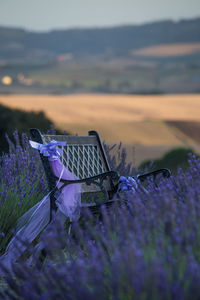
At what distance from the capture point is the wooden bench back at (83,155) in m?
4.00

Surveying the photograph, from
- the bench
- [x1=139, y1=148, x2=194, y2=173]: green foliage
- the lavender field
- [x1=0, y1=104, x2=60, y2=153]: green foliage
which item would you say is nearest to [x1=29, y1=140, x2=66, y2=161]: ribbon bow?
the bench

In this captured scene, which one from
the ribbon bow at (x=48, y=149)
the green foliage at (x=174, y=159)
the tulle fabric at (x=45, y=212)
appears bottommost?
the tulle fabric at (x=45, y=212)

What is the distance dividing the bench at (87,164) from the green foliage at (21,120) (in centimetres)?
624

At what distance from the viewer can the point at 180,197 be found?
315cm

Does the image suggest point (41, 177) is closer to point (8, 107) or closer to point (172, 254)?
point (172, 254)

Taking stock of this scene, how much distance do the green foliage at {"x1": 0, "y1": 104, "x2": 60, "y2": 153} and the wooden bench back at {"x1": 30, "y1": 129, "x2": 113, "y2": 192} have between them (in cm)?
623

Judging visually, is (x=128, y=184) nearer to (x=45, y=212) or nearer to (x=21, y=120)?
(x=45, y=212)

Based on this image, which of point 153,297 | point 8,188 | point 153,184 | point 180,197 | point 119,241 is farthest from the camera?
point 8,188

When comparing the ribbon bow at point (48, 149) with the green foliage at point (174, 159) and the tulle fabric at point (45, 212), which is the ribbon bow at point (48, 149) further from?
the green foliage at point (174, 159)

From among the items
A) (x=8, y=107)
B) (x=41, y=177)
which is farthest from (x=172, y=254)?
(x=8, y=107)

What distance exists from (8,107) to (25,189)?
7.83 meters

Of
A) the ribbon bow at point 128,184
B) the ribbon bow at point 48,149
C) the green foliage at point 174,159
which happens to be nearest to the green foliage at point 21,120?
the green foliage at point 174,159

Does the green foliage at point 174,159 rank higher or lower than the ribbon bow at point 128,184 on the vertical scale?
higher

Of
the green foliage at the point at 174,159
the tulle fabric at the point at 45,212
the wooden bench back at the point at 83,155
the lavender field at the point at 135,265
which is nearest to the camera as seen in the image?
the lavender field at the point at 135,265
